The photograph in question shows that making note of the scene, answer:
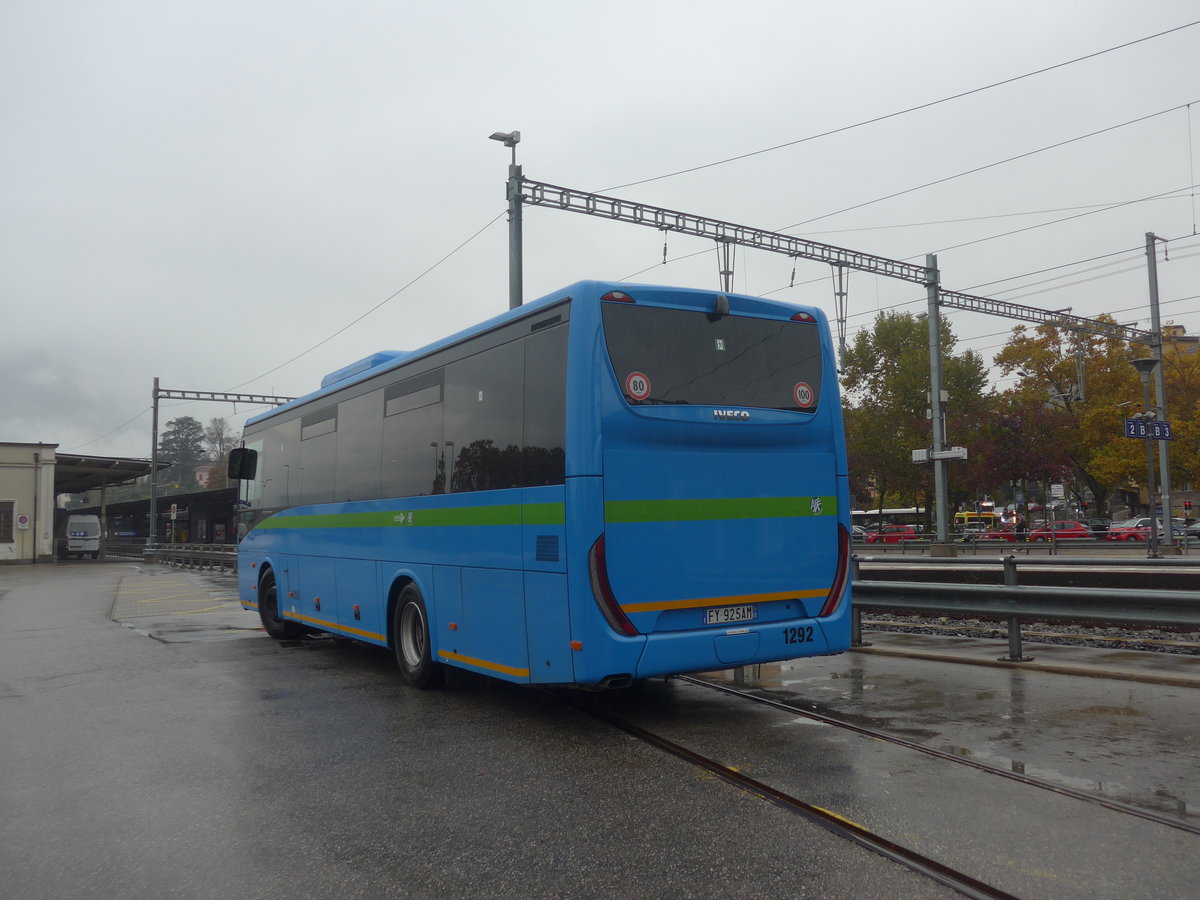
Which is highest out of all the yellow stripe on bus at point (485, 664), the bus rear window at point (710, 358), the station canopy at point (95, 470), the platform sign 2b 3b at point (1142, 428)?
the station canopy at point (95, 470)

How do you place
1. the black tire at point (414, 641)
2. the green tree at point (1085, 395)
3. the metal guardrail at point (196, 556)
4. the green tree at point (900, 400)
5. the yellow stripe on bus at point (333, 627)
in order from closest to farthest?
the black tire at point (414, 641) < the yellow stripe on bus at point (333, 627) < the metal guardrail at point (196, 556) < the green tree at point (1085, 395) < the green tree at point (900, 400)

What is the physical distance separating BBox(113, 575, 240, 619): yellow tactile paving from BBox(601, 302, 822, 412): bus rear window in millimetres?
13957

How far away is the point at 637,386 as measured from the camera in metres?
6.75

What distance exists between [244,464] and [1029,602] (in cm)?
1019

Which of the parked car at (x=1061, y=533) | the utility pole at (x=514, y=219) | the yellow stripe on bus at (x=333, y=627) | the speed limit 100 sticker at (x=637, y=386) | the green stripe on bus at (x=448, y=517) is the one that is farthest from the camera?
the parked car at (x=1061, y=533)

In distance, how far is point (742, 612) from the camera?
7.06 metres

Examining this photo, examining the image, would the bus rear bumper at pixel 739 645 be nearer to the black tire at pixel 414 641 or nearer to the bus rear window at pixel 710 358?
the bus rear window at pixel 710 358

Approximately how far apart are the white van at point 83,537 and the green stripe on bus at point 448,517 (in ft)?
178

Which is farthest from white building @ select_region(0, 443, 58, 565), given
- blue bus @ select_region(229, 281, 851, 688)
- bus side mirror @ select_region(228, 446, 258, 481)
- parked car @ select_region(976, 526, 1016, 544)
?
blue bus @ select_region(229, 281, 851, 688)

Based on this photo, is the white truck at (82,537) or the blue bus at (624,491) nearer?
the blue bus at (624,491)

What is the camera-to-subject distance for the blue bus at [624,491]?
6.58 metres

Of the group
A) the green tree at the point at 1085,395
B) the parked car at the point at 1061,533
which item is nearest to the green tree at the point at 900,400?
the green tree at the point at 1085,395

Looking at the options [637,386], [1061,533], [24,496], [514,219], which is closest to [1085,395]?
[1061,533]

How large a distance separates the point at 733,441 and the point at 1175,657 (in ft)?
17.8
